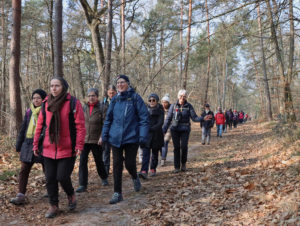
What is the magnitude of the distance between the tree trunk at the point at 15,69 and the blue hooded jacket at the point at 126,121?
21.3ft

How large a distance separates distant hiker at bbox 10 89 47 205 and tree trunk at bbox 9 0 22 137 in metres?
5.61

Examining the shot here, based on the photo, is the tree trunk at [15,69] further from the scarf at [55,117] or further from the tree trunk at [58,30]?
the scarf at [55,117]

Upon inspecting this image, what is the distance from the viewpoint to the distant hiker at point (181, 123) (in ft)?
21.5

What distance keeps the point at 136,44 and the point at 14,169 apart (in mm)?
16109

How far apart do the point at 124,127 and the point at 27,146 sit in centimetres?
170

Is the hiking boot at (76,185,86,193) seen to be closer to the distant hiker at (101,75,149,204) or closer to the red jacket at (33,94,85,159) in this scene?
the distant hiker at (101,75,149,204)

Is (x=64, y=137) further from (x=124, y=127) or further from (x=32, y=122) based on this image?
(x=32, y=122)

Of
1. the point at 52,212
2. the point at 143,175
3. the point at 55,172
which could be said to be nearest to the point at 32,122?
the point at 55,172

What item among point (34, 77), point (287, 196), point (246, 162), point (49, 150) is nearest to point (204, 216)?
point (287, 196)

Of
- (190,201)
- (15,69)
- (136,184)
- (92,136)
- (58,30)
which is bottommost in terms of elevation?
(190,201)

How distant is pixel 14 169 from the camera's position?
7.36 m

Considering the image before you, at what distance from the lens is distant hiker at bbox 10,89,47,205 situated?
4449 mm

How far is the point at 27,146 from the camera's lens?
177 inches

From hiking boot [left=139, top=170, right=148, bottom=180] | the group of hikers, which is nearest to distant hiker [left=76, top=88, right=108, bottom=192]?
the group of hikers
